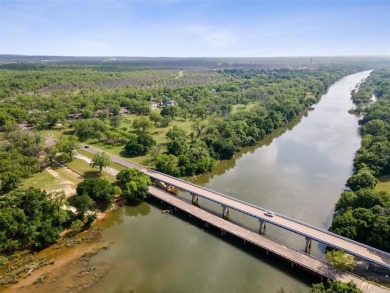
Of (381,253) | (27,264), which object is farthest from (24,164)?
(381,253)

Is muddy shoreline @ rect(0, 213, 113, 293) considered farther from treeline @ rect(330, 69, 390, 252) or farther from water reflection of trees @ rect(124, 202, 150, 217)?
treeline @ rect(330, 69, 390, 252)

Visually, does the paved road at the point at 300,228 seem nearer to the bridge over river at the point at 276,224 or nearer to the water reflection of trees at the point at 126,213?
the bridge over river at the point at 276,224

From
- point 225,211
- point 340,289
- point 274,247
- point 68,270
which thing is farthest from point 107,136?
point 340,289

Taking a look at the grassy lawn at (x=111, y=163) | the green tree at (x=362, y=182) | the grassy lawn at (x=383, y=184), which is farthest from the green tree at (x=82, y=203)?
the grassy lawn at (x=383, y=184)

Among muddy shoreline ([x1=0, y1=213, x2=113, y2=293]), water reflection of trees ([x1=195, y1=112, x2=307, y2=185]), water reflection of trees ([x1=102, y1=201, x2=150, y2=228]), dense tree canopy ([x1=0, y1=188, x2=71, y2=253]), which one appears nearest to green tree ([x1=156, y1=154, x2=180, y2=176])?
water reflection of trees ([x1=195, y1=112, x2=307, y2=185])

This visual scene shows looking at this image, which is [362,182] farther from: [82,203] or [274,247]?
[82,203]
